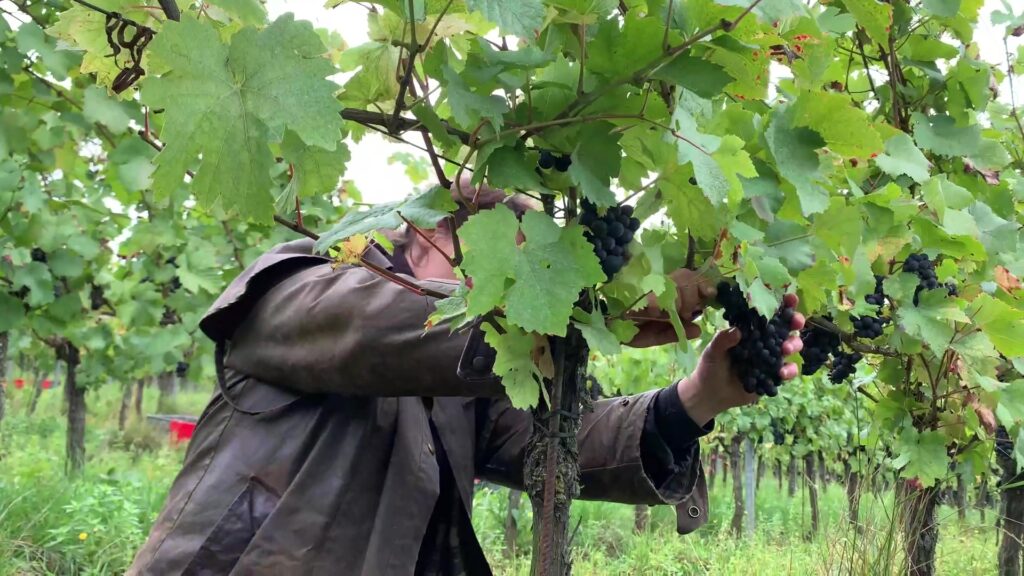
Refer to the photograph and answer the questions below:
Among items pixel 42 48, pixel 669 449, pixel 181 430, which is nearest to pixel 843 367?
pixel 669 449

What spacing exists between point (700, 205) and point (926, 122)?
1216 mm

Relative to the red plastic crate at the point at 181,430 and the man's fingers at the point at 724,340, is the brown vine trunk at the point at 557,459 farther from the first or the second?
the red plastic crate at the point at 181,430

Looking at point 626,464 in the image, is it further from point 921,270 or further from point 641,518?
point 641,518

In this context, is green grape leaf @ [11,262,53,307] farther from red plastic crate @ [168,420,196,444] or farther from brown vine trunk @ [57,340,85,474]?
red plastic crate @ [168,420,196,444]

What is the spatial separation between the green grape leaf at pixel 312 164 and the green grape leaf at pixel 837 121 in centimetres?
55

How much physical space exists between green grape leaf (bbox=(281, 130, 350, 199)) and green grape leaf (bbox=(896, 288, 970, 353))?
1208 millimetres

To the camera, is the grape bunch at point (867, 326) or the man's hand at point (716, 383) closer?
the man's hand at point (716, 383)

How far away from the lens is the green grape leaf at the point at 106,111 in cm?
259

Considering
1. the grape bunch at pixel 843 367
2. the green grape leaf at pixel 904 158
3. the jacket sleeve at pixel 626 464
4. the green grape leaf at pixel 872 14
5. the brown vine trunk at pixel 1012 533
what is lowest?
the brown vine trunk at pixel 1012 533

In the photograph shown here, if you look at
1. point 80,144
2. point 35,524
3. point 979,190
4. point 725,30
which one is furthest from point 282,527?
point 80,144

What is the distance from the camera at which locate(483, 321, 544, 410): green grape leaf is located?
37.9 inches

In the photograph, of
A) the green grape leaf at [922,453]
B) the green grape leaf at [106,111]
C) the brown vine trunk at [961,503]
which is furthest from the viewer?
the brown vine trunk at [961,503]

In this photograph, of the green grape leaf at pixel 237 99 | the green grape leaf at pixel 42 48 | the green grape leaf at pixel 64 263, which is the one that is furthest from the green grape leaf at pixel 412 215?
the green grape leaf at pixel 64 263

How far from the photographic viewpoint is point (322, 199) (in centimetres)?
587
